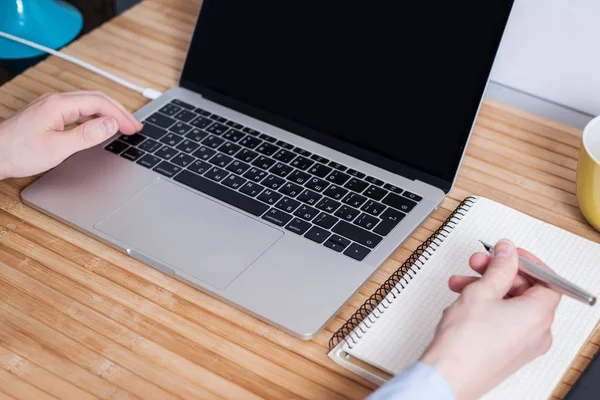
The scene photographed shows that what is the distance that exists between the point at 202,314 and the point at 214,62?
0.40m

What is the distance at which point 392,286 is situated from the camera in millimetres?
762

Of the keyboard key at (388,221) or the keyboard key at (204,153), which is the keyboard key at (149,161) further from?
the keyboard key at (388,221)

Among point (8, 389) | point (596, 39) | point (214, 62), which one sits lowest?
point (8, 389)

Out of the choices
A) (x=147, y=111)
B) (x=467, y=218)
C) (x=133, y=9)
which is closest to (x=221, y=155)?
(x=147, y=111)

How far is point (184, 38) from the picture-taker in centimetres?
116

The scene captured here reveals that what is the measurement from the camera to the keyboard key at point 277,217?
0.82 m

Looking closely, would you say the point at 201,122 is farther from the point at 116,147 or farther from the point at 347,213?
the point at 347,213

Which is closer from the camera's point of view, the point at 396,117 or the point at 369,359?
the point at 369,359

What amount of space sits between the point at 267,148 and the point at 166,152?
126 millimetres

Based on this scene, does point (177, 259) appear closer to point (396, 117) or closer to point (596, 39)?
point (396, 117)

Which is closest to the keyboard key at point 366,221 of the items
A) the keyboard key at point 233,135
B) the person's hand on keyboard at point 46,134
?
the keyboard key at point 233,135

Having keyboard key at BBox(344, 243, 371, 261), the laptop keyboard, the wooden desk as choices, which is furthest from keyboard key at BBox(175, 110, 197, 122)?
keyboard key at BBox(344, 243, 371, 261)

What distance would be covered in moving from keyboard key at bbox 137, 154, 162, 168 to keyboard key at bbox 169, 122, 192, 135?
0.06m

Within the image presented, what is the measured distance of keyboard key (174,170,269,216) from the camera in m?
0.84
